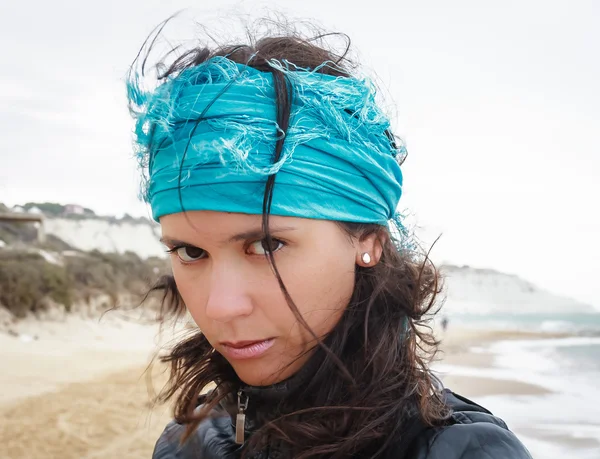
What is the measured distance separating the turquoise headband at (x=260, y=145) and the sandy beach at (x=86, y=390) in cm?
96

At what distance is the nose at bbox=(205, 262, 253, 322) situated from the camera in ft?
4.48

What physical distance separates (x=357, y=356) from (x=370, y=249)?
0.30m

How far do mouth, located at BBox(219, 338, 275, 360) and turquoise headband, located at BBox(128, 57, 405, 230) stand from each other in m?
0.35

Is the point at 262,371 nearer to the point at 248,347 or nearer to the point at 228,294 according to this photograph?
the point at 248,347

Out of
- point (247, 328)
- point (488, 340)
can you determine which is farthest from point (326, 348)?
point (488, 340)

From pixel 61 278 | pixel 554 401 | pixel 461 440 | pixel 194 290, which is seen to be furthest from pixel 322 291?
pixel 61 278

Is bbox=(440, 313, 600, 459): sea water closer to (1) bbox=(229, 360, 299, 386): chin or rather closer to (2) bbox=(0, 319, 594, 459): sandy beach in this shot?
(2) bbox=(0, 319, 594, 459): sandy beach

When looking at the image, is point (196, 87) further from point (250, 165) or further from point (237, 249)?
point (237, 249)

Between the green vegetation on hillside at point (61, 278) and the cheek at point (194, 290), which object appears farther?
the green vegetation on hillside at point (61, 278)

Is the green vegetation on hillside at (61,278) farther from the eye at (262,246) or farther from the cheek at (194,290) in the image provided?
the eye at (262,246)

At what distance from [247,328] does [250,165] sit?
1.33 ft

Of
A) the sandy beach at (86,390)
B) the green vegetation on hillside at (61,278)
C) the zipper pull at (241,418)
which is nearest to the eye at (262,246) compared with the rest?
the zipper pull at (241,418)

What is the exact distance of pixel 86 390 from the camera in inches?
324

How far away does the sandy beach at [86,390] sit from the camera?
5648mm
